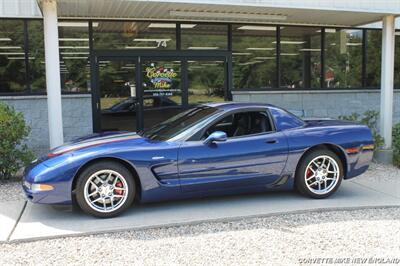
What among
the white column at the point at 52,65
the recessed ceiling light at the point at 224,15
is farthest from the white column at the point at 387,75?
the white column at the point at 52,65

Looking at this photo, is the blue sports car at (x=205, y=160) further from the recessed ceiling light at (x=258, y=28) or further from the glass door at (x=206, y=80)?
the recessed ceiling light at (x=258, y=28)

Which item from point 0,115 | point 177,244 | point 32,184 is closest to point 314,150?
point 177,244

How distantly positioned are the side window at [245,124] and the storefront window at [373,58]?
25.7ft

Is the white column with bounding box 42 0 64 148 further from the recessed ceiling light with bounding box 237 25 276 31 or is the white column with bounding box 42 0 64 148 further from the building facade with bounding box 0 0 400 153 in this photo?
the recessed ceiling light with bounding box 237 25 276 31

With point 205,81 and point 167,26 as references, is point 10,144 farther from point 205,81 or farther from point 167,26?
point 205,81

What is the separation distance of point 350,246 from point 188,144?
2.16 m

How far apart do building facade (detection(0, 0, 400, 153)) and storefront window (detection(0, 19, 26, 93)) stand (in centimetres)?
2

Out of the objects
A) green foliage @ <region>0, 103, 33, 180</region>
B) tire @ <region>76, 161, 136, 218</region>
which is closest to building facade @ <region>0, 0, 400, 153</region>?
Answer: green foliage @ <region>0, 103, 33, 180</region>

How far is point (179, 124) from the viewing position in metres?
5.99

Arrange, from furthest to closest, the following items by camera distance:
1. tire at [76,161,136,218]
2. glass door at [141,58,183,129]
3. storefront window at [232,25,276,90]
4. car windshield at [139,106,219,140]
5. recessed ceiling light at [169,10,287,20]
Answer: storefront window at [232,25,276,90] → glass door at [141,58,183,129] → recessed ceiling light at [169,10,287,20] → car windshield at [139,106,219,140] → tire at [76,161,136,218]


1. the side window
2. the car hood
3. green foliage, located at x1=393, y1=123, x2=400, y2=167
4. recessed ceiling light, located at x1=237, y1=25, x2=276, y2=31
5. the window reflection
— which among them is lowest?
green foliage, located at x1=393, y1=123, x2=400, y2=167

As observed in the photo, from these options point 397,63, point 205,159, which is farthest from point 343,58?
point 205,159

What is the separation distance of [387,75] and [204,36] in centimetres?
432

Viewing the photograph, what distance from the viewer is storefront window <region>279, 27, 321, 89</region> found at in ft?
38.8
